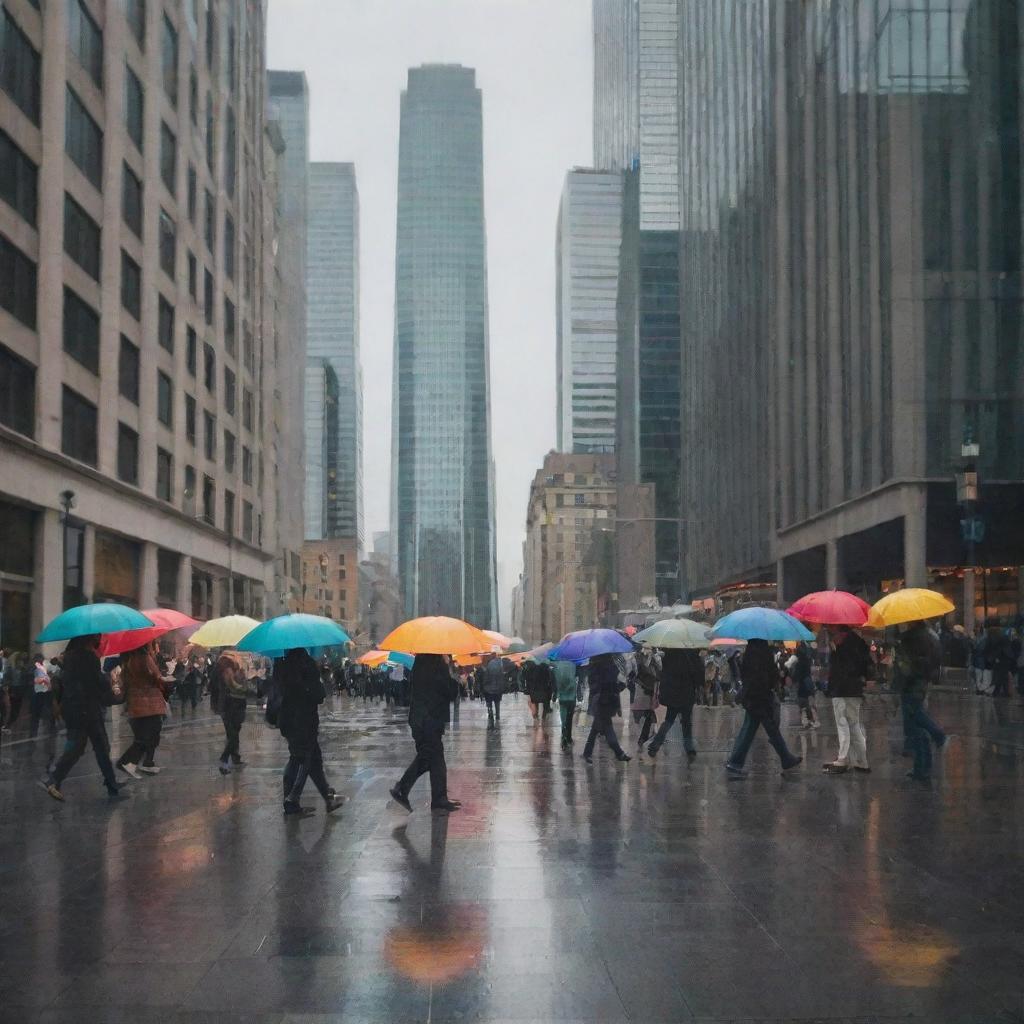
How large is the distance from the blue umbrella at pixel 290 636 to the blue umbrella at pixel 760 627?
A: 5.20 metres

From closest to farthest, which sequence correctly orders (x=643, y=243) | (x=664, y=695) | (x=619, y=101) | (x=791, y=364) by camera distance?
1. (x=664, y=695)
2. (x=791, y=364)
3. (x=643, y=243)
4. (x=619, y=101)

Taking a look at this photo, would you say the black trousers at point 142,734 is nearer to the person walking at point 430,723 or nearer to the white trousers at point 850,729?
the person walking at point 430,723

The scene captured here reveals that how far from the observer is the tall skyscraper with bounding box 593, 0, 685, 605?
401 feet

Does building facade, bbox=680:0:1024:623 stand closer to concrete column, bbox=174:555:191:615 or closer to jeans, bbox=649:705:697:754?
jeans, bbox=649:705:697:754

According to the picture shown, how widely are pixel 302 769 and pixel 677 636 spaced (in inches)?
261

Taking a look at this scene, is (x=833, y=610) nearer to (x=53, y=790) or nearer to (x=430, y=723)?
(x=430, y=723)

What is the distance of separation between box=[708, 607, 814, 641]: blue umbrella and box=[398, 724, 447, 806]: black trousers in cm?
453

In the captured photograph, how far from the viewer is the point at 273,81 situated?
192750 millimetres

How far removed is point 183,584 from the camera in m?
50.2

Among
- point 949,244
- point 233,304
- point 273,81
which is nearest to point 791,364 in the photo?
point 949,244

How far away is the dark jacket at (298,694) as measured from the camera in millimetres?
12156

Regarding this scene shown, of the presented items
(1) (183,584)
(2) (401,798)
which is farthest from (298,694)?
(1) (183,584)

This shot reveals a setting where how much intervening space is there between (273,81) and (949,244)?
16811cm

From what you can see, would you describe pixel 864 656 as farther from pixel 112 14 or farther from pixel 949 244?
pixel 112 14
